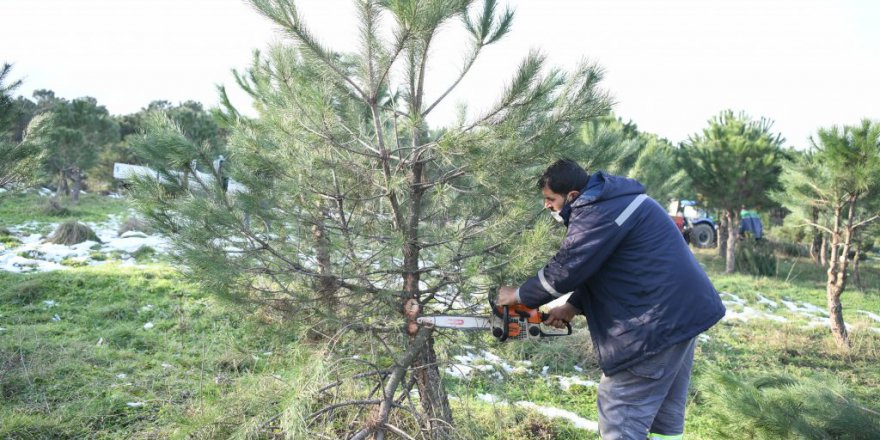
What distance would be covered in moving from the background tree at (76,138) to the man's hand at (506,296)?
16928mm

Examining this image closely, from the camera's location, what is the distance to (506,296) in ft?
8.86

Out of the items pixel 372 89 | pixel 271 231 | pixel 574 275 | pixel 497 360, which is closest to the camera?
pixel 574 275

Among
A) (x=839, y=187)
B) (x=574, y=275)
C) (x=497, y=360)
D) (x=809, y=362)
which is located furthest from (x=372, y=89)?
(x=839, y=187)

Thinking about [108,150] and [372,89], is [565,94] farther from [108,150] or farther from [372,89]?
[108,150]

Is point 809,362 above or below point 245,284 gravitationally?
below

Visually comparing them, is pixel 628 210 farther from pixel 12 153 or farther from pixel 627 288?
pixel 12 153

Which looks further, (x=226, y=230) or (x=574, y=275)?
(x=226, y=230)

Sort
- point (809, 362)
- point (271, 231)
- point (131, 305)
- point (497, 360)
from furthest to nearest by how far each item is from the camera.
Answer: point (809, 362)
point (131, 305)
point (497, 360)
point (271, 231)

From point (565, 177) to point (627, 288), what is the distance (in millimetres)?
606

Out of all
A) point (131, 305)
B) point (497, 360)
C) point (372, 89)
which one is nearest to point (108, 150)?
point (131, 305)

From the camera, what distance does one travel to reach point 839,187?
781 centimetres

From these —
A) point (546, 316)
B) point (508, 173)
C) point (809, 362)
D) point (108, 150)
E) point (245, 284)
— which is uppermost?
point (108, 150)

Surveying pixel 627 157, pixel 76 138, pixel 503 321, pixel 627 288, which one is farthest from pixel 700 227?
pixel 76 138

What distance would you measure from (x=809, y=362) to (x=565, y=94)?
6004 millimetres
